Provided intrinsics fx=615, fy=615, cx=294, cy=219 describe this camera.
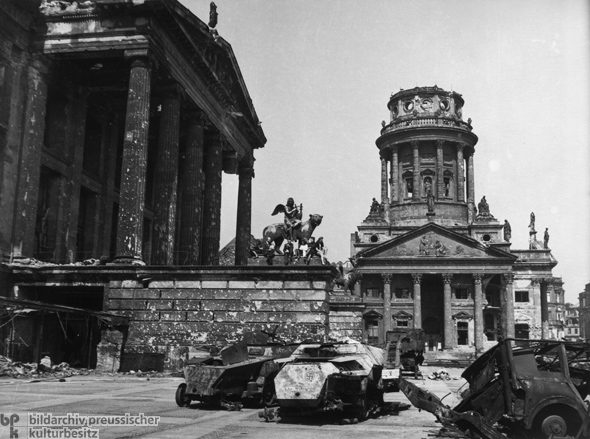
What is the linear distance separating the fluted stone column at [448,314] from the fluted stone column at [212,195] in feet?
150

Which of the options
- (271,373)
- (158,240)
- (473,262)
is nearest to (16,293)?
(158,240)

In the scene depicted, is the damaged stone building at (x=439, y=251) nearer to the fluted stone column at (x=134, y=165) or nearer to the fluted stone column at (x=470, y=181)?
the fluted stone column at (x=470, y=181)

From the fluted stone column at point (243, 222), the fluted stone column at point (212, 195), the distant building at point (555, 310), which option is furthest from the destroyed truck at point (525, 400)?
the distant building at point (555, 310)

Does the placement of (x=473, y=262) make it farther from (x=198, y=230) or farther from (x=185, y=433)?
(x=185, y=433)

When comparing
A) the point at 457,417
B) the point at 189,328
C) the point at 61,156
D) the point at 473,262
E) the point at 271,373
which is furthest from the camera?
the point at 473,262

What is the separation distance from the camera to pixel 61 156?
2742 cm

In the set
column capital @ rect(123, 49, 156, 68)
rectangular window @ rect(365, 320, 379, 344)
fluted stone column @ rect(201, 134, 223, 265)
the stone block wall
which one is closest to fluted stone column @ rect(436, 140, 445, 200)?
rectangular window @ rect(365, 320, 379, 344)

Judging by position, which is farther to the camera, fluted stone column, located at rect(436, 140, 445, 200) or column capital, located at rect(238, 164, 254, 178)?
fluted stone column, located at rect(436, 140, 445, 200)

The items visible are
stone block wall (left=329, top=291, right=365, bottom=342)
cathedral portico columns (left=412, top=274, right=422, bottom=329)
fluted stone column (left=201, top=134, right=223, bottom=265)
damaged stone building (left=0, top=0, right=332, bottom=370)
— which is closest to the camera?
damaged stone building (left=0, top=0, right=332, bottom=370)

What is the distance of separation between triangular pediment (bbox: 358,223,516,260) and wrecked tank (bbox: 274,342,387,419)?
62.9 metres

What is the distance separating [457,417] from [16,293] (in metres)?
18.9

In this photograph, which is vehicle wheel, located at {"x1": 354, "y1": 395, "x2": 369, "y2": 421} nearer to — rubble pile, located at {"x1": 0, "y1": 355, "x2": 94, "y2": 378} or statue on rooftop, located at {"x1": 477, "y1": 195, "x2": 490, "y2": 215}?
rubble pile, located at {"x1": 0, "y1": 355, "x2": 94, "y2": 378}

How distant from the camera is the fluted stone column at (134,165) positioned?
22.9 metres

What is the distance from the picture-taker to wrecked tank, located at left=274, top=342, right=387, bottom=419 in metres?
11.0
